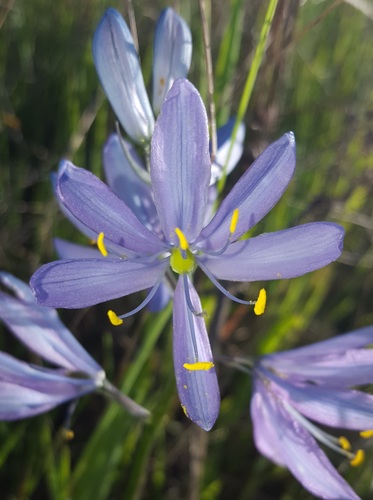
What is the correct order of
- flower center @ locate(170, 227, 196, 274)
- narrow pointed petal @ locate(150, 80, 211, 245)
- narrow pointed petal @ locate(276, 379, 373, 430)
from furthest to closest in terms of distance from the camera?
narrow pointed petal @ locate(276, 379, 373, 430)
flower center @ locate(170, 227, 196, 274)
narrow pointed petal @ locate(150, 80, 211, 245)

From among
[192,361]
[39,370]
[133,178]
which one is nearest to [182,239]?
[192,361]

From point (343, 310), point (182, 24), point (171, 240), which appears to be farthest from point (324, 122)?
point (171, 240)

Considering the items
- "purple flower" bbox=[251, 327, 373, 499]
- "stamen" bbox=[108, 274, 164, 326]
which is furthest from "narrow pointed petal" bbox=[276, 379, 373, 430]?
"stamen" bbox=[108, 274, 164, 326]

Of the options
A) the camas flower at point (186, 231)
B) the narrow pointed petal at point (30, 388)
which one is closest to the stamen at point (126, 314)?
the camas flower at point (186, 231)

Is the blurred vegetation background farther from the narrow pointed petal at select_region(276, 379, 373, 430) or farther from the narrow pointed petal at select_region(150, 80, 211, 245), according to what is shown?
the narrow pointed petal at select_region(150, 80, 211, 245)

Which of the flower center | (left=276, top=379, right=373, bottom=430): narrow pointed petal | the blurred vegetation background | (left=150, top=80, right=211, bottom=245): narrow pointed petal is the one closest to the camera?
(left=150, top=80, right=211, bottom=245): narrow pointed petal

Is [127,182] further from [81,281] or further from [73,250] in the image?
[81,281]
